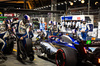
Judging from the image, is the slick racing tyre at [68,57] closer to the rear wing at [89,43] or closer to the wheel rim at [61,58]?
the wheel rim at [61,58]

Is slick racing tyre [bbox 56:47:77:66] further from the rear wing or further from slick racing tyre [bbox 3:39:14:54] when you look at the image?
slick racing tyre [bbox 3:39:14:54]

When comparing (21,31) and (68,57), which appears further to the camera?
(21,31)

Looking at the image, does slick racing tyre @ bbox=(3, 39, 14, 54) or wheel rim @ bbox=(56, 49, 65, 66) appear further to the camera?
slick racing tyre @ bbox=(3, 39, 14, 54)

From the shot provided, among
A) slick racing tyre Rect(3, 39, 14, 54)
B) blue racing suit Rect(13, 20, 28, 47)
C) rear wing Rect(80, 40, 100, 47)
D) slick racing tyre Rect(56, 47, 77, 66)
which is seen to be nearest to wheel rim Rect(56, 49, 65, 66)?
slick racing tyre Rect(56, 47, 77, 66)

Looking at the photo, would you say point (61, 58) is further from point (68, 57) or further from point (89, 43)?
point (89, 43)

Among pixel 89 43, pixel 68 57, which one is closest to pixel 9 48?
pixel 68 57

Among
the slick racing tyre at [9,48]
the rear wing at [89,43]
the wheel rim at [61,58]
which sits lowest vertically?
the slick racing tyre at [9,48]

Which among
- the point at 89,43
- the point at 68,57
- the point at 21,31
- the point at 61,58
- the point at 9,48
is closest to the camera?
the point at 89,43

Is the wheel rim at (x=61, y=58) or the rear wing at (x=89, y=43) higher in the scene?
the rear wing at (x=89, y=43)

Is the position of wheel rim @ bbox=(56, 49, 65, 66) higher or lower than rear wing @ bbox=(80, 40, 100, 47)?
lower

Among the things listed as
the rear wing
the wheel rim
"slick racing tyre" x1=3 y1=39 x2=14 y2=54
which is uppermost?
the rear wing

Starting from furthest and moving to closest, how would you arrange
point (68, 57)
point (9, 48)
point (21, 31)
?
point (9, 48), point (21, 31), point (68, 57)

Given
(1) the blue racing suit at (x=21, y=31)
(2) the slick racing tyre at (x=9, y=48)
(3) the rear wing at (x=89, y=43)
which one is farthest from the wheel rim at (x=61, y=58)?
(2) the slick racing tyre at (x=9, y=48)

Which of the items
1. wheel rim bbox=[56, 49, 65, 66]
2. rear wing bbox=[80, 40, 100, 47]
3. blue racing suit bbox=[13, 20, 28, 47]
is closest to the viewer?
rear wing bbox=[80, 40, 100, 47]
